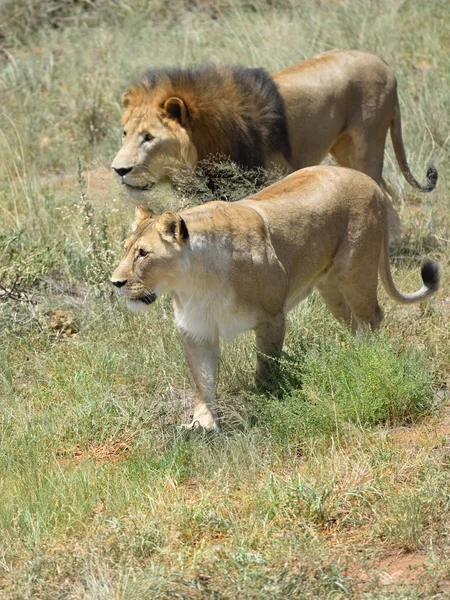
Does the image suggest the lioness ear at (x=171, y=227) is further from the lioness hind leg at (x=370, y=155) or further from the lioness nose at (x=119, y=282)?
the lioness hind leg at (x=370, y=155)

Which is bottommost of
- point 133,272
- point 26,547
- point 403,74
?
point 403,74

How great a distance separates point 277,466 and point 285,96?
11.2 ft

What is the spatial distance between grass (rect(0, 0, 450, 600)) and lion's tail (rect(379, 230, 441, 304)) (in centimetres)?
22

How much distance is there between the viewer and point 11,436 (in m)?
5.00

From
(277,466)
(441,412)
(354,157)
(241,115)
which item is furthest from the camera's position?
(354,157)

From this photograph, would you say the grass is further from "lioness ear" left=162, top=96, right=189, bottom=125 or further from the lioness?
"lioness ear" left=162, top=96, right=189, bottom=125

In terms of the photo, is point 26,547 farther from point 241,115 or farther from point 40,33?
point 40,33

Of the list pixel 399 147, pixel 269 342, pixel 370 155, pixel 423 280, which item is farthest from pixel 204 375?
pixel 399 147

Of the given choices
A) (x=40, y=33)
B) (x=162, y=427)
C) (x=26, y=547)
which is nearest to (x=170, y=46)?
(x=40, y=33)

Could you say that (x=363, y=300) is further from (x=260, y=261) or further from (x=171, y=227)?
(x=171, y=227)

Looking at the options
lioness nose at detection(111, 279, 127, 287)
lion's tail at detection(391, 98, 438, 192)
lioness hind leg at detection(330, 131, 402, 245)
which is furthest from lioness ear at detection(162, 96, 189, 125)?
lioness nose at detection(111, 279, 127, 287)

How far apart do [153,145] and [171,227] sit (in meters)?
2.09

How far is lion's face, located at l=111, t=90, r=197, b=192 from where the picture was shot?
21.7 feet

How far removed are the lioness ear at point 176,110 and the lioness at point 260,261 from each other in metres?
1.31
